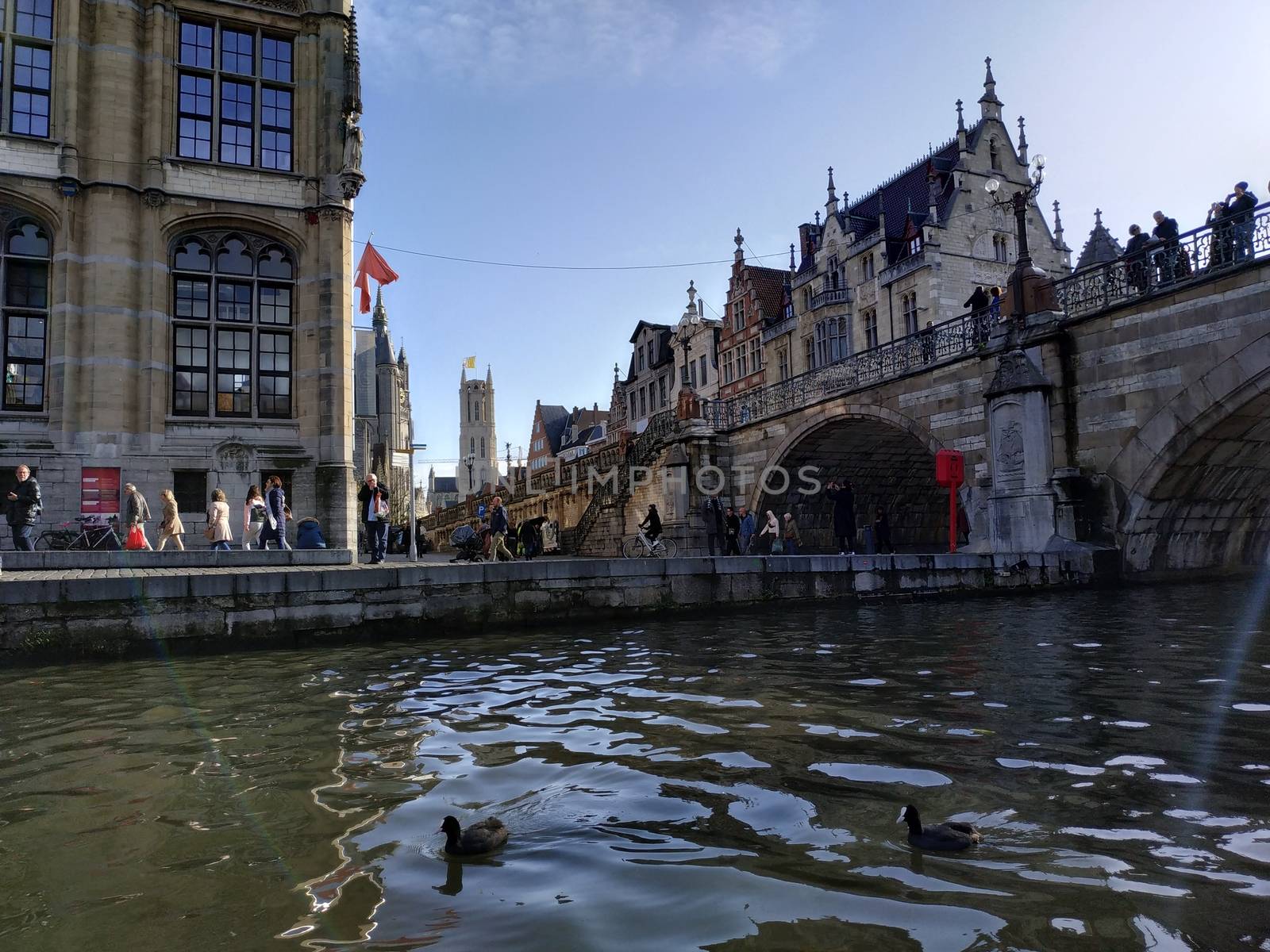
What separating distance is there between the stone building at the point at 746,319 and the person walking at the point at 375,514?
100ft

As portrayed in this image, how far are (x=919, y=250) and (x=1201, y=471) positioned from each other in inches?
832

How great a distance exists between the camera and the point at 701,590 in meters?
11.6

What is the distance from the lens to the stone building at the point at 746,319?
1756 inches

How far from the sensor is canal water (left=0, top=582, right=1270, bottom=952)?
2254 mm

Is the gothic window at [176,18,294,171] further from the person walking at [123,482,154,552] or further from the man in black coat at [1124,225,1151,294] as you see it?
the man in black coat at [1124,225,1151,294]

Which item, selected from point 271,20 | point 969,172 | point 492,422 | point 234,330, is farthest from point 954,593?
point 492,422

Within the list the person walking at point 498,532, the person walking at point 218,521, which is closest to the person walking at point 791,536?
the person walking at point 498,532

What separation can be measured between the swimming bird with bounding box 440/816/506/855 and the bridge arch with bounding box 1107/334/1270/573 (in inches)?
569

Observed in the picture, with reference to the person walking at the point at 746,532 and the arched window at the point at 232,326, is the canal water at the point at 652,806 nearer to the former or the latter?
the arched window at the point at 232,326

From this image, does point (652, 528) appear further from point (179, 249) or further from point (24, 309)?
point (24, 309)

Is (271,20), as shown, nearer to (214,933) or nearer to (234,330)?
(234,330)

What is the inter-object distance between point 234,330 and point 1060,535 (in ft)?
55.2

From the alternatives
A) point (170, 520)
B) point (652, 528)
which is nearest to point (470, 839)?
point (170, 520)

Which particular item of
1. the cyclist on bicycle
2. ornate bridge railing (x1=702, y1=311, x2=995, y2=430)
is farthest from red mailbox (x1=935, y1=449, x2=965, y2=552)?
the cyclist on bicycle
